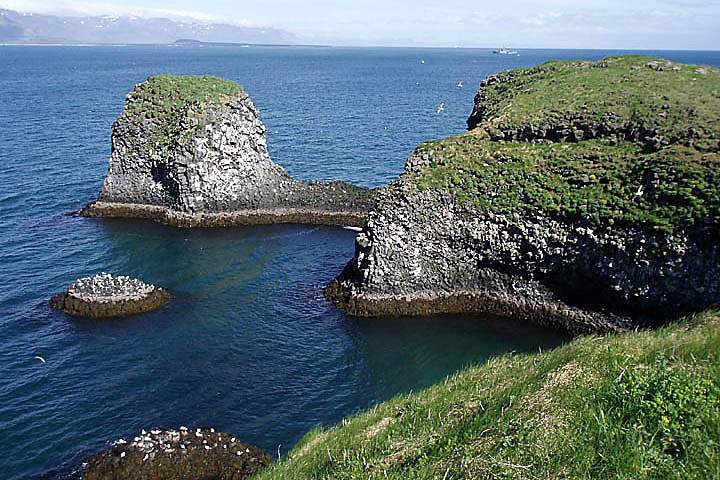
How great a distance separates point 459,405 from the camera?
17641mm

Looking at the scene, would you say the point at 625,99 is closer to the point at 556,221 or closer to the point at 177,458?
the point at 556,221

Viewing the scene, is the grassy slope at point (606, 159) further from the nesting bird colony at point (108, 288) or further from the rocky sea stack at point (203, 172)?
the nesting bird colony at point (108, 288)

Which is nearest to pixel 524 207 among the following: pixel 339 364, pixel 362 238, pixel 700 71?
pixel 362 238

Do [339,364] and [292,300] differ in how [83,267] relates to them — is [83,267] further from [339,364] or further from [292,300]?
[339,364]

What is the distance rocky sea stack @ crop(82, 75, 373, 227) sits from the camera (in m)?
63.6

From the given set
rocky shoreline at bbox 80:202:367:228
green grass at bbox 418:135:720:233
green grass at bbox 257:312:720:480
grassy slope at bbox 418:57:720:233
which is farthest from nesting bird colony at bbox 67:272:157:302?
green grass at bbox 257:312:720:480

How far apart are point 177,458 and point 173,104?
1954 inches

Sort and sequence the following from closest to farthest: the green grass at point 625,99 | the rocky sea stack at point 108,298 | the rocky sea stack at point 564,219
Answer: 1. the rocky sea stack at point 564,219
2. the rocky sea stack at point 108,298
3. the green grass at point 625,99

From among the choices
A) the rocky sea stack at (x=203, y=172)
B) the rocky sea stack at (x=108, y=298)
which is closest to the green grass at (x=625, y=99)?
the rocky sea stack at (x=203, y=172)

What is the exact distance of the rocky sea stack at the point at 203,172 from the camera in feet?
209

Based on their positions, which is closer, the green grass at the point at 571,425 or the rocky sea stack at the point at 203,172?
the green grass at the point at 571,425

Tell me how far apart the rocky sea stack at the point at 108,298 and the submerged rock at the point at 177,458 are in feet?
53.7

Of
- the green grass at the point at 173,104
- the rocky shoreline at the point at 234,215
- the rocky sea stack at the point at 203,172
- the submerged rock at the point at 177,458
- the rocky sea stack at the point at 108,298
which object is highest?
the green grass at the point at 173,104

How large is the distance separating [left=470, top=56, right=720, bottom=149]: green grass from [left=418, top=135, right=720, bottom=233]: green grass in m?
2.95
